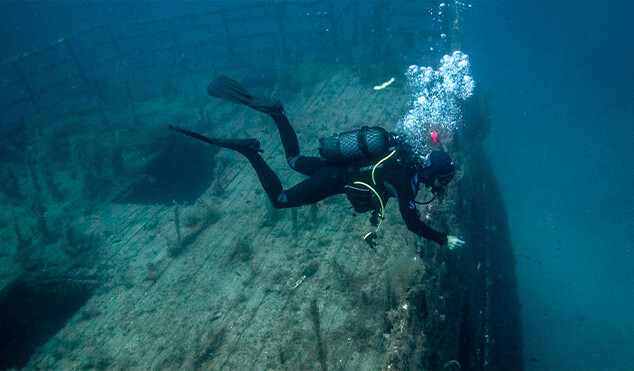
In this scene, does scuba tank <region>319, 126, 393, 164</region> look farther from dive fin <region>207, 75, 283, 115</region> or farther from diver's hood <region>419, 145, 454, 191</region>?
dive fin <region>207, 75, 283, 115</region>

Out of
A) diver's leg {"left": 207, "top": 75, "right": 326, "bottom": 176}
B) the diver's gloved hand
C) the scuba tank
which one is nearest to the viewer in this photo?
the diver's gloved hand

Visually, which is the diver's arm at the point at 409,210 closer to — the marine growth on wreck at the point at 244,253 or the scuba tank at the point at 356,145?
the scuba tank at the point at 356,145

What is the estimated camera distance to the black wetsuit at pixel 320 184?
3.76m

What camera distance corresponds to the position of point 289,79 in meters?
13.7

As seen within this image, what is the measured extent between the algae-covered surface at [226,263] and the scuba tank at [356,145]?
1581 mm

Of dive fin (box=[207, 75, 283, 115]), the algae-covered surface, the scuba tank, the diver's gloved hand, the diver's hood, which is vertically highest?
dive fin (box=[207, 75, 283, 115])

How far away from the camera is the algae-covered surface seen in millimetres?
4316

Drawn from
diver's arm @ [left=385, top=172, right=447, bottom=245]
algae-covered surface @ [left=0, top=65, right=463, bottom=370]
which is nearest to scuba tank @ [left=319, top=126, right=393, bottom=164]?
diver's arm @ [left=385, top=172, right=447, bottom=245]

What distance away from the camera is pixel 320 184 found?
4.57m

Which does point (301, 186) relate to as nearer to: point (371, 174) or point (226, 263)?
point (371, 174)

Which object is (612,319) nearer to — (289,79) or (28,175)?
(289,79)

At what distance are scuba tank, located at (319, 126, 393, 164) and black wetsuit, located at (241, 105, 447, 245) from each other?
28 cm

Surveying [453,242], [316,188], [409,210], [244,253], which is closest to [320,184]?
[316,188]

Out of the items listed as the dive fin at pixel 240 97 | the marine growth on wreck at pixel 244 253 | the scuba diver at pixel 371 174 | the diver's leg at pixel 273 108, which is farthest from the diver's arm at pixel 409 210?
the dive fin at pixel 240 97
